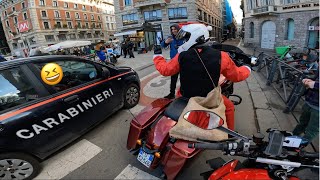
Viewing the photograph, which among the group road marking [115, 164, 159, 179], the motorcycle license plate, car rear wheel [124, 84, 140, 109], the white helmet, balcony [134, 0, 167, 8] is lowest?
road marking [115, 164, 159, 179]

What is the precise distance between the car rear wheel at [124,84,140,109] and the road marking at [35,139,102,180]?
1388 millimetres

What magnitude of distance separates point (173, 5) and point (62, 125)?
30535mm

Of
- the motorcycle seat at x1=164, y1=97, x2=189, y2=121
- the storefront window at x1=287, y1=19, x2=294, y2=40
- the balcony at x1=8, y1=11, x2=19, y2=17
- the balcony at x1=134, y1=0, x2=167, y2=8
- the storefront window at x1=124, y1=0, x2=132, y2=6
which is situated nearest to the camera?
the motorcycle seat at x1=164, y1=97, x2=189, y2=121

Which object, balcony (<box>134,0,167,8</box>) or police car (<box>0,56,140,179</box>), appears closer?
police car (<box>0,56,140,179</box>)

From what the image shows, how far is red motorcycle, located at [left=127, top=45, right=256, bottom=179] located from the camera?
2025mm

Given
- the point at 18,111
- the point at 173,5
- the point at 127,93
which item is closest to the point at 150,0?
the point at 173,5

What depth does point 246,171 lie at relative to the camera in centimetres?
164

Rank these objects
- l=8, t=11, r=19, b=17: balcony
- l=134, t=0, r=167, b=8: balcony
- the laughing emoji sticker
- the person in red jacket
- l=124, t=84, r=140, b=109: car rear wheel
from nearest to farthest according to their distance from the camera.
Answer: the person in red jacket → the laughing emoji sticker → l=124, t=84, r=140, b=109: car rear wheel → l=134, t=0, r=167, b=8: balcony → l=8, t=11, r=19, b=17: balcony

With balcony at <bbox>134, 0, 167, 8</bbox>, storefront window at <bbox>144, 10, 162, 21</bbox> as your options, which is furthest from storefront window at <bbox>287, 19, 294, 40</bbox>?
storefront window at <bbox>144, 10, 162, 21</bbox>

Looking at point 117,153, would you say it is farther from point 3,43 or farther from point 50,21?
point 3,43

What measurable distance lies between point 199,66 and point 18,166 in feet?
9.18

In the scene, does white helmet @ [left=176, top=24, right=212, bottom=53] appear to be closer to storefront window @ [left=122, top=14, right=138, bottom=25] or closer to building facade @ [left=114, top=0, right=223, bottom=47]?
building facade @ [left=114, top=0, right=223, bottom=47]

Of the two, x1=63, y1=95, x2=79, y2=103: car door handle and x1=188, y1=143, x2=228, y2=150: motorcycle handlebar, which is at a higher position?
x1=63, y1=95, x2=79, y2=103: car door handle

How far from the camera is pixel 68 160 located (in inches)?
124
